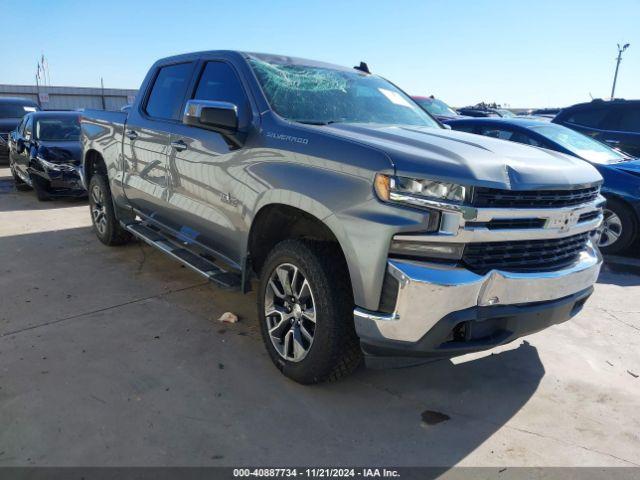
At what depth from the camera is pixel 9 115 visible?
1427 centimetres

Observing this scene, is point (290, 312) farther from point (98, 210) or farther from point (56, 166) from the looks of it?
point (56, 166)

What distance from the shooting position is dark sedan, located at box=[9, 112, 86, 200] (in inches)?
336

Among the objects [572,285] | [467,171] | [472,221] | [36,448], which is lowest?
[36,448]

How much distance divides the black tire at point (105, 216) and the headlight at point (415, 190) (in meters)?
4.13

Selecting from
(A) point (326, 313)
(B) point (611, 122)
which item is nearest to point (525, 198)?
(A) point (326, 313)

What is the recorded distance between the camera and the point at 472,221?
7.84 ft

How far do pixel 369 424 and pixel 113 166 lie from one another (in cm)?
399

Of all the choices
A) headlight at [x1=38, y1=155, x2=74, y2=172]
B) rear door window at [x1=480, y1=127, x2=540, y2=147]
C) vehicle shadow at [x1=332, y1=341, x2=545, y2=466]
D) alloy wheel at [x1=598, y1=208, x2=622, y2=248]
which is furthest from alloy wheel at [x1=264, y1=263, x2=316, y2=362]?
headlight at [x1=38, y1=155, x2=74, y2=172]

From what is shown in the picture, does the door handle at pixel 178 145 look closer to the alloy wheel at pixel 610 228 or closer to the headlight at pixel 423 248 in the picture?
the headlight at pixel 423 248

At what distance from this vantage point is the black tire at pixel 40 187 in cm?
869

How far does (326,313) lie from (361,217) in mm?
582

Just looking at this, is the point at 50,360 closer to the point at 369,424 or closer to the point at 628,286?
the point at 369,424

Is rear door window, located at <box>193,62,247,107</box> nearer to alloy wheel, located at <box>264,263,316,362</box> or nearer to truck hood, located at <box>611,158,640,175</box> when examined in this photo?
alloy wheel, located at <box>264,263,316,362</box>

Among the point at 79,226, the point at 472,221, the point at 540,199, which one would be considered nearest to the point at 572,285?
the point at 540,199
